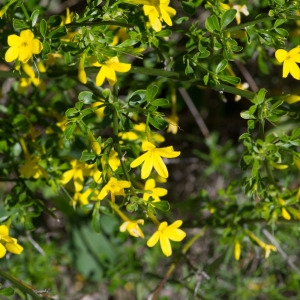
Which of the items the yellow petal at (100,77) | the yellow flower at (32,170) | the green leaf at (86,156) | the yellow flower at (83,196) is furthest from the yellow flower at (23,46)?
the yellow flower at (83,196)

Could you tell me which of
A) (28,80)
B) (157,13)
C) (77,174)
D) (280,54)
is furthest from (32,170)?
(280,54)

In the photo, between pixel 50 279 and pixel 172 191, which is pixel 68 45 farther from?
pixel 172 191

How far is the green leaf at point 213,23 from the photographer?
178cm

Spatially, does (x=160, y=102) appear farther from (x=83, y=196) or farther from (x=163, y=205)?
(x=83, y=196)

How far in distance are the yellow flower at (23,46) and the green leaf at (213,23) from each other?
1.69 feet

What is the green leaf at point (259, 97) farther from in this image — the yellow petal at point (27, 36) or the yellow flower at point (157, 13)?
the yellow petal at point (27, 36)

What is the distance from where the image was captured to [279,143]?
1856 mm

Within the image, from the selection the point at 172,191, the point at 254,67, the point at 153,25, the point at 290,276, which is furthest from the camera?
the point at 172,191

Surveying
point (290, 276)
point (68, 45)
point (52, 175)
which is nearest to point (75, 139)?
point (52, 175)

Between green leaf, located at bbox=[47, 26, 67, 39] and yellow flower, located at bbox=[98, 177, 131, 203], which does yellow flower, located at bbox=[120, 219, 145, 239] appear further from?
green leaf, located at bbox=[47, 26, 67, 39]

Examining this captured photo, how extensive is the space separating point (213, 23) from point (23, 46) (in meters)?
0.58

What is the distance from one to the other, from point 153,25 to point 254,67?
6.45ft

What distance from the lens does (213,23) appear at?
70.2 inches

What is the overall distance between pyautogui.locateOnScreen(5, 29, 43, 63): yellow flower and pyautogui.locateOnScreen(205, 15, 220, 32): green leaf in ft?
1.69
